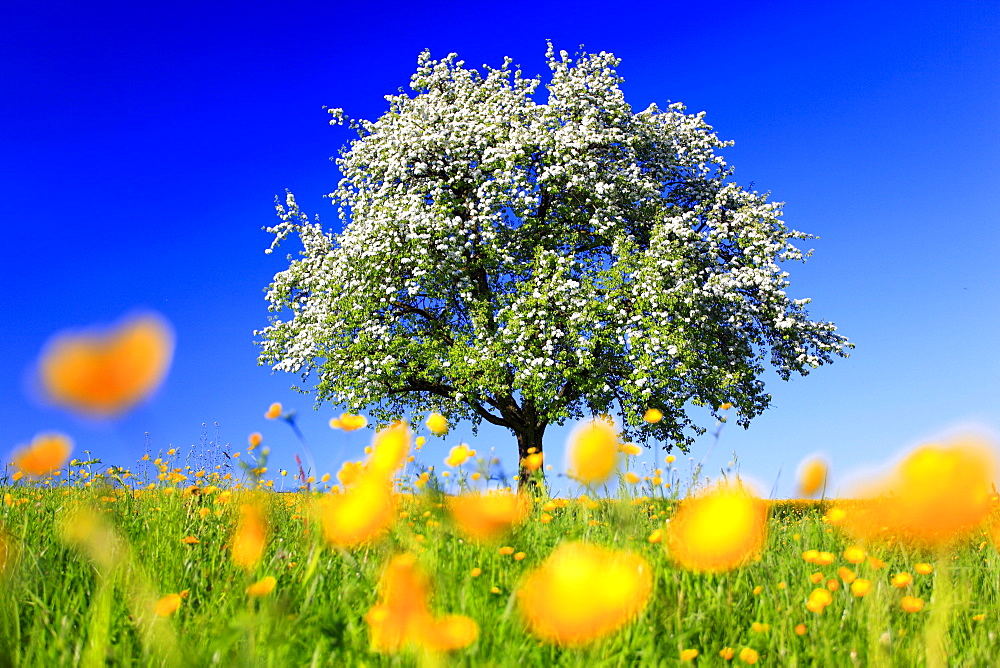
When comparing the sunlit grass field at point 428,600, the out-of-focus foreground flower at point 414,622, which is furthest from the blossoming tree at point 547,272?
the out-of-focus foreground flower at point 414,622

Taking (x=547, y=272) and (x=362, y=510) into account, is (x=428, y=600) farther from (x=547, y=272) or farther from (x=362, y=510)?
(x=547, y=272)

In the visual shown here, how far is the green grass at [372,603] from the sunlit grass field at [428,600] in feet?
0.04

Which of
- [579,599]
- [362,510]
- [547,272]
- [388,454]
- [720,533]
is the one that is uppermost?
[547,272]

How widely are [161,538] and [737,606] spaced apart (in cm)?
317

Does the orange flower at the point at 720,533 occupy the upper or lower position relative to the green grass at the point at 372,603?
upper

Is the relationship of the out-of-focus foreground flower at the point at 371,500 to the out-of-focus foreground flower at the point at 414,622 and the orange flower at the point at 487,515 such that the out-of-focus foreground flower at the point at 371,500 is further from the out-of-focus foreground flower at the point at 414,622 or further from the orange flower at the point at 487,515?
the orange flower at the point at 487,515

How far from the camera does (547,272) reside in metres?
15.9

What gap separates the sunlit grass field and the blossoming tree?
10.8m

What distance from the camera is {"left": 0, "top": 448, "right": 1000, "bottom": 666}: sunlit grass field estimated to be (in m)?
2.54

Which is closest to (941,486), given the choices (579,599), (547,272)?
(579,599)

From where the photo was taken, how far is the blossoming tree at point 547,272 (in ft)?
51.5

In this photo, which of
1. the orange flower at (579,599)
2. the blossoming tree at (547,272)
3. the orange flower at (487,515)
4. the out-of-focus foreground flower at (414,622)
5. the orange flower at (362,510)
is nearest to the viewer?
the out-of-focus foreground flower at (414,622)

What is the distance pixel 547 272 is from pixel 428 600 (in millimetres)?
13412

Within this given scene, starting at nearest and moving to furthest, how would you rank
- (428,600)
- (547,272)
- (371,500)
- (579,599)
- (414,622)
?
(414,622)
(579,599)
(371,500)
(428,600)
(547,272)
